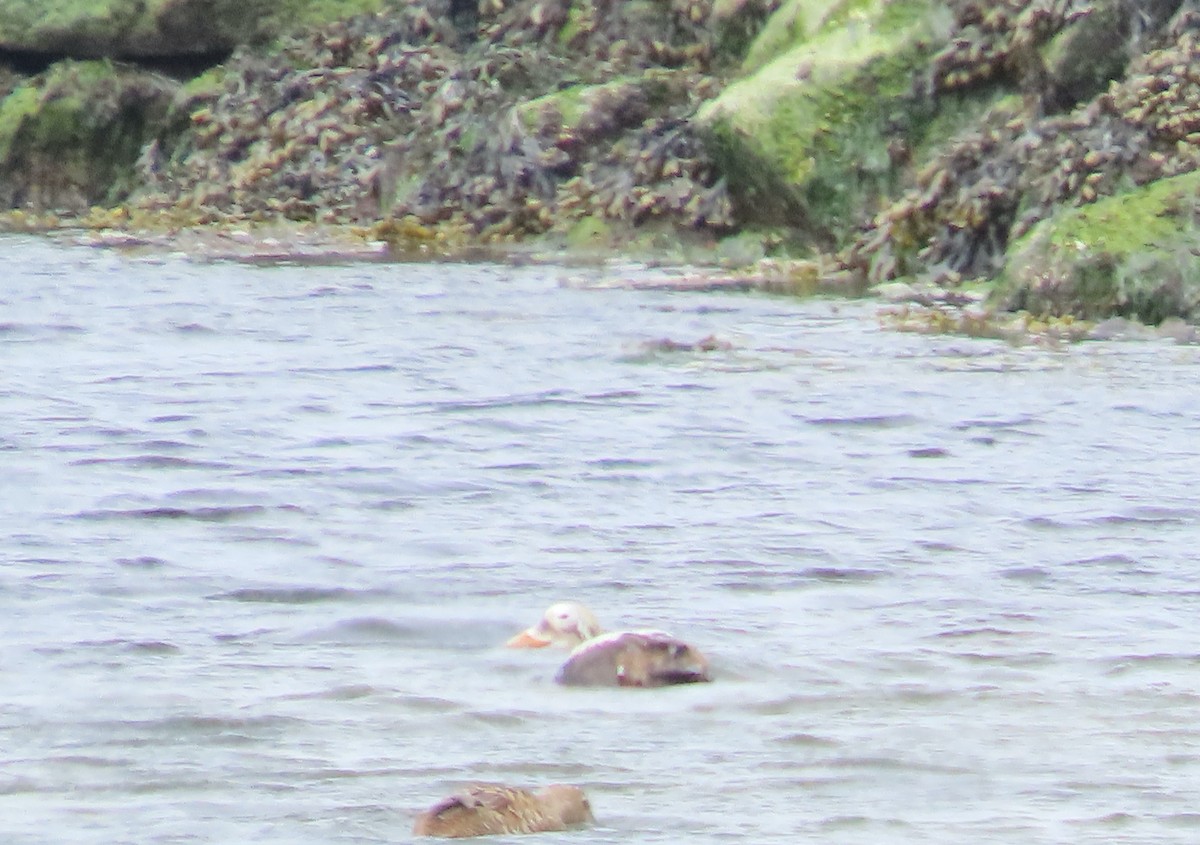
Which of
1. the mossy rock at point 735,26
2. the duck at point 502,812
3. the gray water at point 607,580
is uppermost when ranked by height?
the mossy rock at point 735,26

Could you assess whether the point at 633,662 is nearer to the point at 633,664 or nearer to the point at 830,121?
the point at 633,664

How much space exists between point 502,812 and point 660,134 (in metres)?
13.4

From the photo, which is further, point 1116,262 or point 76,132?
point 76,132

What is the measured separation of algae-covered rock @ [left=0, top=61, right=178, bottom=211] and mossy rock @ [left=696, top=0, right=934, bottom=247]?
6.17m

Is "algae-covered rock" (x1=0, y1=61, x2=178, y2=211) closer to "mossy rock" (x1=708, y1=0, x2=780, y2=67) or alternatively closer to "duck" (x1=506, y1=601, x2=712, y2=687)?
"mossy rock" (x1=708, y1=0, x2=780, y2=67)

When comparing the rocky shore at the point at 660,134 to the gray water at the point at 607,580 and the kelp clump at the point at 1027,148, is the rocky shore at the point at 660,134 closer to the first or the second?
the kelp clump at the point at 1027,148

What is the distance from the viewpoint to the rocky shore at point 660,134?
14562 mm

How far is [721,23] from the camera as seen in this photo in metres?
18.8

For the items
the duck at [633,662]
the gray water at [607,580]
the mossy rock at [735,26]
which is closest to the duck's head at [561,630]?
the gray water at [607,580]

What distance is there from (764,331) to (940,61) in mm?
4310

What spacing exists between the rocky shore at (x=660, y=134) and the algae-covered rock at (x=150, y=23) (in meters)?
0.03

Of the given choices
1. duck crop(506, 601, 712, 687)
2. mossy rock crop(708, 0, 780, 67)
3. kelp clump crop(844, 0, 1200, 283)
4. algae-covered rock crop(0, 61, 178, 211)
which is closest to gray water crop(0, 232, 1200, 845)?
duck crop(506, 601, 712, 687)

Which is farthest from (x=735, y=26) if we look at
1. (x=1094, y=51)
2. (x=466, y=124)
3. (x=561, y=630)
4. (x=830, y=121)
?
(x=561, y=630)

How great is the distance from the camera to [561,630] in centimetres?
593
